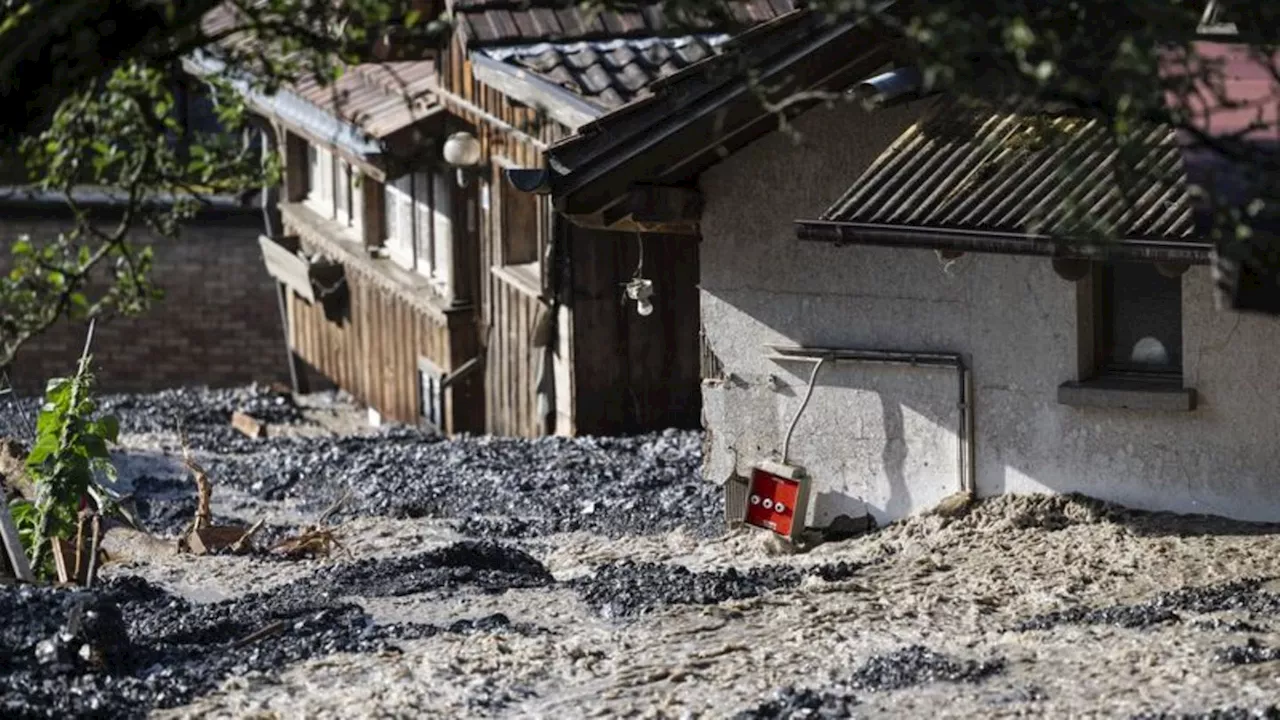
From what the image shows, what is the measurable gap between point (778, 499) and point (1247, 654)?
4139 millimetres

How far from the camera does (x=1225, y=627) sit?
31.6ft

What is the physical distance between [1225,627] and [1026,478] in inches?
106

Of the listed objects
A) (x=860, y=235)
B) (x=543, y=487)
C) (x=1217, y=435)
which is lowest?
(x=543, y=487)

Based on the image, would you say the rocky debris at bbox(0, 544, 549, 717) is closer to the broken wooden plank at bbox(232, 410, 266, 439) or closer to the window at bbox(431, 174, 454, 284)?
the window at bbox(431, 174, 454, 284)

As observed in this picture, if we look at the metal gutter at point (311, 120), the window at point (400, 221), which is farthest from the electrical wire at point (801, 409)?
the window at point (400, 221)

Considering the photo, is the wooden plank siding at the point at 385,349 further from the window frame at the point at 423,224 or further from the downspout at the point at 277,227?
the window frame at the point at 423,224

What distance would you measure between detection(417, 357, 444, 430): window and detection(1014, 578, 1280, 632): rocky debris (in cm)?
1077

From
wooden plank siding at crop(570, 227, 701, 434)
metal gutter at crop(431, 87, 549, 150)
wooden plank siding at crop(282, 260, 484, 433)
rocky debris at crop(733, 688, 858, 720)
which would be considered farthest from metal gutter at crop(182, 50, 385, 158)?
rocky debris at crop(733, 688, 858, 720)

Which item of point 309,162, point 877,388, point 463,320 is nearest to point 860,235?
point 877,388

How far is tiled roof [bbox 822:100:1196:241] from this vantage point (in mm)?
10438

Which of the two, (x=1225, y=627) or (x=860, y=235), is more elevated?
(x=860, y=235)

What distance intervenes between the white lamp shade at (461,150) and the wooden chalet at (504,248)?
0.7 inches

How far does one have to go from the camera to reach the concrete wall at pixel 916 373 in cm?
1155

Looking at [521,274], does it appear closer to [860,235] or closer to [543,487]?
[543,487]
